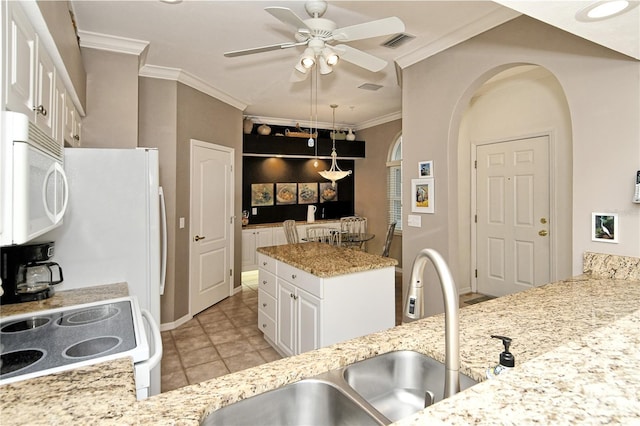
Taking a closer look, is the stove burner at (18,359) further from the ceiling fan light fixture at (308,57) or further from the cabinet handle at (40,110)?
the ceiling fan light fixture at (308,57)

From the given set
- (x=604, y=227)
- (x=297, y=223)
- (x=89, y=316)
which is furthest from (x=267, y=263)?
(x=297, y=223)

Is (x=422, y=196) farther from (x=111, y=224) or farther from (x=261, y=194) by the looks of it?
(x=261, y=194)

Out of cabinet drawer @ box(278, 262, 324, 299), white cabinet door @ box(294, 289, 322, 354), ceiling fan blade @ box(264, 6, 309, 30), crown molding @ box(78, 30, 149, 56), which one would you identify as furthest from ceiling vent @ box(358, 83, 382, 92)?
white cabinet door @ box(294, 289, 322, 354)

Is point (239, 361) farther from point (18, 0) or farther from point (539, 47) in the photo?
point (539, 47)

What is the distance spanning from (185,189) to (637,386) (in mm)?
4126

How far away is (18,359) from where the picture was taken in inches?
50.2

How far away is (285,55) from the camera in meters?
3.54

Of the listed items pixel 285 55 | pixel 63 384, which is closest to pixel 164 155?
pixel 285 55

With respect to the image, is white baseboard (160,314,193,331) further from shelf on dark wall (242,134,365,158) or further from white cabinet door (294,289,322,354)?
shelf on dark wall (242,134,365,158)

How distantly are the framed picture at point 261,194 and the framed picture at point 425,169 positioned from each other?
402cm

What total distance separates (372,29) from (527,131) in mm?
2888

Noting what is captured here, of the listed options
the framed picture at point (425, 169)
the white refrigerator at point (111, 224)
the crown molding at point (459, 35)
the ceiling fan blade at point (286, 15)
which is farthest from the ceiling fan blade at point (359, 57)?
the white refrigerator at point (111, 224)

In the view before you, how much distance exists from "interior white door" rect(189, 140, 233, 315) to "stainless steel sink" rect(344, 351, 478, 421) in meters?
3.49

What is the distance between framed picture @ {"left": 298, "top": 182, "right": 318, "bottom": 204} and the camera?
23.9 feet
